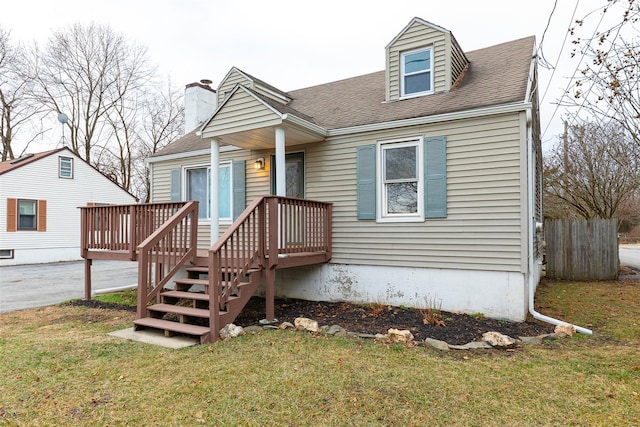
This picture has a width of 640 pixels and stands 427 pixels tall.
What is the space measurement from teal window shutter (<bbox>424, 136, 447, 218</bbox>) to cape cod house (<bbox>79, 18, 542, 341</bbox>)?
0.02 meters

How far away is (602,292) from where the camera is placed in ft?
26.2

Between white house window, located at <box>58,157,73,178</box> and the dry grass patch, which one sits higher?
white house window, located at <box>58,157,73,178</box>

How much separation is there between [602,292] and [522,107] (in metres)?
5.09

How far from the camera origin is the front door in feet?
25.9

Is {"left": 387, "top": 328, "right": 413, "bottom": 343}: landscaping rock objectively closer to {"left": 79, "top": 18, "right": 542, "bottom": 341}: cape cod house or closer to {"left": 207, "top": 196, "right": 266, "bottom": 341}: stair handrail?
{"left": 79, "top": 18, "right": 542, "bottom": 341}: cape cod house

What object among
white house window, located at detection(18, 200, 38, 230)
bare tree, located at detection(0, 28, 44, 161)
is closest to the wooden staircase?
white house window, located at detection(18, 200, 38, 230)

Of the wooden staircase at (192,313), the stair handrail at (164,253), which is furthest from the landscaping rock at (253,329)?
the stair handrail at (164,253)

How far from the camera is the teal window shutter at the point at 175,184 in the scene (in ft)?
30.3

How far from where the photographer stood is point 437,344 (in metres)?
4.42

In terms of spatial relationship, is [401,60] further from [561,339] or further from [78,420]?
[78,420]

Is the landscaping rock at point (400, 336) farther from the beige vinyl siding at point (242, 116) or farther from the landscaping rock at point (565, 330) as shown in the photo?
the beige vinyl siding at point (242, 116)

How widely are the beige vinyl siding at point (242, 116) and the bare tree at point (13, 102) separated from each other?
21.5 meters

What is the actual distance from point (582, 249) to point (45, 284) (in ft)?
49.1

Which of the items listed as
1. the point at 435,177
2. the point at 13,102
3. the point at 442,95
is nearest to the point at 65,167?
the point at 13,102
